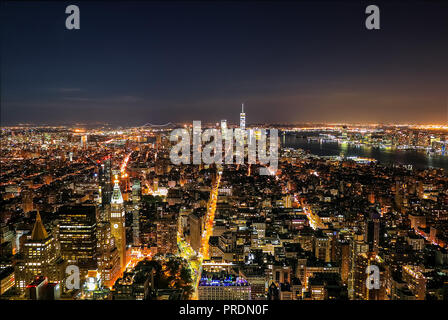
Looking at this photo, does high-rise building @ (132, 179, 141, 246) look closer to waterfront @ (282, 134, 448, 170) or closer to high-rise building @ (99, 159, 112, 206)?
high-rise building @ (99, 159, 112, 206)

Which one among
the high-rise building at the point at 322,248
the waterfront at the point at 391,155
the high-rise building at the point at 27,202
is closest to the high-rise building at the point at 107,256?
the high-rise building at the point at 27,202

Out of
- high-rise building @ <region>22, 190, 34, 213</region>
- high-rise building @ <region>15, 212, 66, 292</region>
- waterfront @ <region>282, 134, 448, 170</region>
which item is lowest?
high-rise building @ <region>15, 212, 66, 292</region>

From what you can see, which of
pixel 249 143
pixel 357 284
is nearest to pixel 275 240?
pixel 357 284

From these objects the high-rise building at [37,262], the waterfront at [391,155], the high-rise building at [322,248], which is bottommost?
the high-rise building at [322,248]

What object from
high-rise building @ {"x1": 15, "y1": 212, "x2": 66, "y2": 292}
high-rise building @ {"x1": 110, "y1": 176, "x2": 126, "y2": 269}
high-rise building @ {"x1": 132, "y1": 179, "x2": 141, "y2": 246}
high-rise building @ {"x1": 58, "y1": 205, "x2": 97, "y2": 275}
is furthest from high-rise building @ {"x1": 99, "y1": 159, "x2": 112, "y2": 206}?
high-rise building @ {"x1": 15, "y1": 212, "x2": 66, "y2": 292}

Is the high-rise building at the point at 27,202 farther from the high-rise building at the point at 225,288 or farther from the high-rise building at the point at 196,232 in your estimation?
the high-rise building at the point at 225,288
